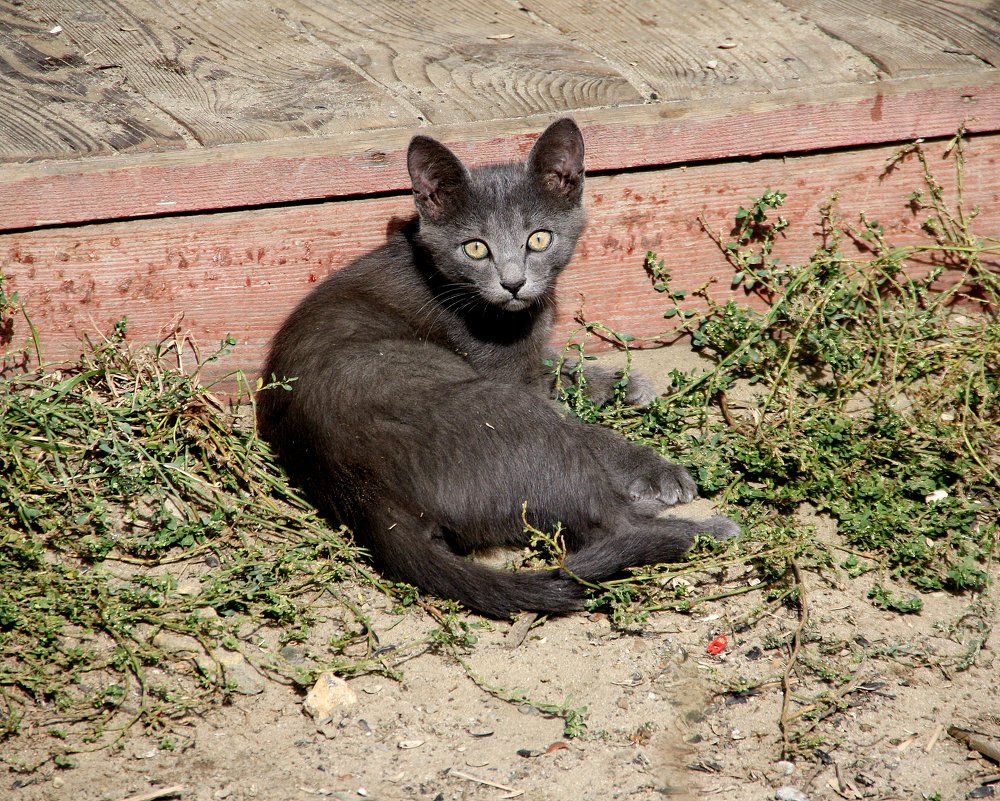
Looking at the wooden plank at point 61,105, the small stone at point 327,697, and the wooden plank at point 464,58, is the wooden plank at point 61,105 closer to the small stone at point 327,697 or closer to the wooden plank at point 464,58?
the wooden plank at point 464,58

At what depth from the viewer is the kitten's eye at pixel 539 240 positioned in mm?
2969

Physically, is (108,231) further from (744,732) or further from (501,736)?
(744,732)

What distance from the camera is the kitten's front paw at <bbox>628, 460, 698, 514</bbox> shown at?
111 inches

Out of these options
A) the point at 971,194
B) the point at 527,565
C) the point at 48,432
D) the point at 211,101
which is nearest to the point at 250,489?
the point at 48,432

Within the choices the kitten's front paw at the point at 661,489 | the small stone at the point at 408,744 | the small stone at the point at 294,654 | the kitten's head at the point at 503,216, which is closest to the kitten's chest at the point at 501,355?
the kitten's head at the point at 503,216

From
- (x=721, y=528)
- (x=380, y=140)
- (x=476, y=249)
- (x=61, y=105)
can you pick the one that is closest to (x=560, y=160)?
(x=476, y=249)

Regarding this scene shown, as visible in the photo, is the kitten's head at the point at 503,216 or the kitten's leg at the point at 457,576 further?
the kitten's head at the point at 503,216

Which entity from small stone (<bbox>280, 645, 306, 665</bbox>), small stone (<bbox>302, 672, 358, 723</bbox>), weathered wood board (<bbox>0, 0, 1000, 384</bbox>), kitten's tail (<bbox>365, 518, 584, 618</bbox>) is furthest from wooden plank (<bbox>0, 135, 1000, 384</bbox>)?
small stone (<bbox>302, 672, 358, 723</bbox>)

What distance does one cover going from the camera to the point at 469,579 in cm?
241

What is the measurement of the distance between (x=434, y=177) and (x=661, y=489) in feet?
4.01

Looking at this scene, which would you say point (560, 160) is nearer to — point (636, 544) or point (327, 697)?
point (636, 544)

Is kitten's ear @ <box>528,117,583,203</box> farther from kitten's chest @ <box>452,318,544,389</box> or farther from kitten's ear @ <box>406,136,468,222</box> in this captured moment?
kitten's chest @ <box>452,318,544,389</box>

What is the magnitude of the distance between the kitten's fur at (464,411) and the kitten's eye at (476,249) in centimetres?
2

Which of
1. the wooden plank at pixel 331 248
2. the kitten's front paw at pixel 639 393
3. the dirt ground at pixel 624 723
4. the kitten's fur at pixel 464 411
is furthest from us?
the kitten's front paw at pixel 639 393
